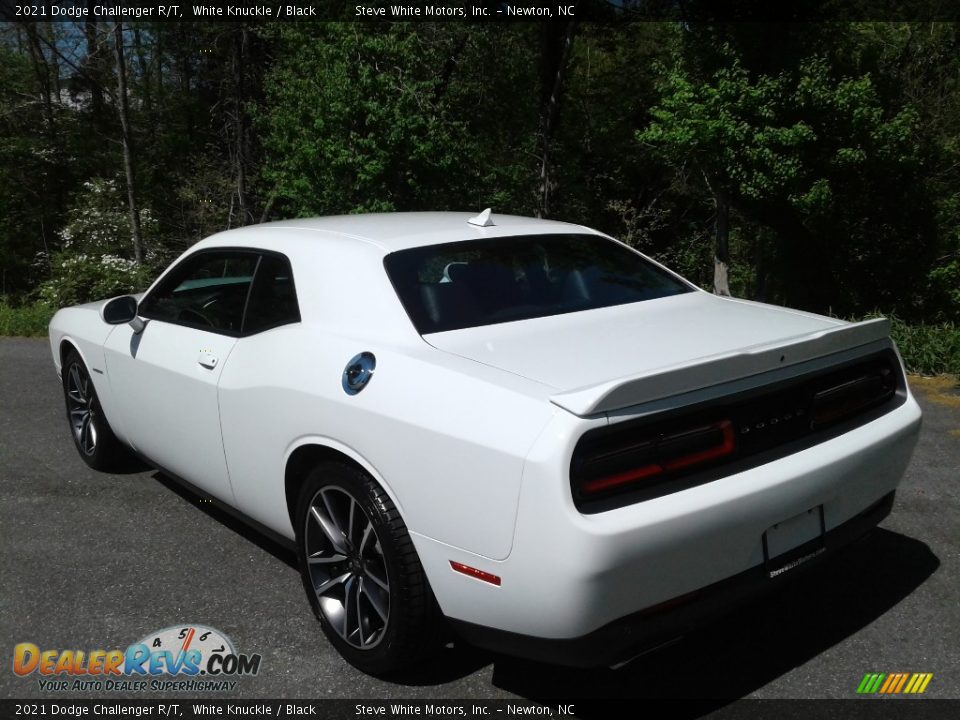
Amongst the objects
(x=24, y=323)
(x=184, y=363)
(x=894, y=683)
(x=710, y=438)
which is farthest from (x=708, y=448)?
(x=24, y=323)

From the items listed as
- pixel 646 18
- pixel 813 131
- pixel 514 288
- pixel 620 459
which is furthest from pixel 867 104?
pixel 620 459

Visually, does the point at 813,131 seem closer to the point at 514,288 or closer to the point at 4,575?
the point at 514,288

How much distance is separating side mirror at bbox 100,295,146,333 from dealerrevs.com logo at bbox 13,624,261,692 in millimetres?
1648

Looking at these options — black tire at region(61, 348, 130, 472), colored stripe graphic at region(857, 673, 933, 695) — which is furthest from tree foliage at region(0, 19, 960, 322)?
colored stripe graphic at region(857, 673, 933, 695)

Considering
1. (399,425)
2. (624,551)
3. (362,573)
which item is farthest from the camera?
(362,573)

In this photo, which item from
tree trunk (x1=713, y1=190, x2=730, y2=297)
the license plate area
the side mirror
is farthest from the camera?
tree trunk (x1=713, y1=190, x2=730, y2=297)

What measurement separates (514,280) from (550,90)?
Result: 1835 cm

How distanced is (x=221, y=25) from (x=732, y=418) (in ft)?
69.2

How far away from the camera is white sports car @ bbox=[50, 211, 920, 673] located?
7.99 feet

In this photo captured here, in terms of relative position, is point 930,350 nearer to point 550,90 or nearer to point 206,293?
point 206,293

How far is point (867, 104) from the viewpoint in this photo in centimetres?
1430

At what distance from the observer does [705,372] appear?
2570 millimetres

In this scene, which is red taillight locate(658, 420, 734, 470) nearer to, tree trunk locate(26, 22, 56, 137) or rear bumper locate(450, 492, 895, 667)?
rear bumper locate(450, 492, 895, 667)

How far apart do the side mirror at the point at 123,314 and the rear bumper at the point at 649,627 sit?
2533 millimetres
